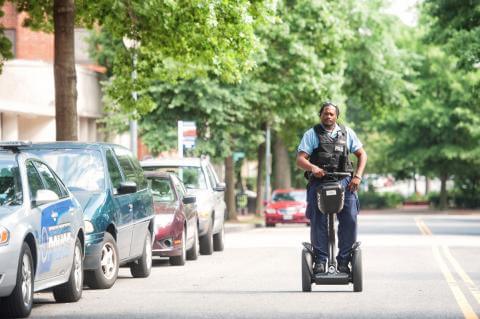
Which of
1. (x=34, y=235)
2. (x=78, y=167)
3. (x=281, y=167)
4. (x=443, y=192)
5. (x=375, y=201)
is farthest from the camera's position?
(x=375, y=201)

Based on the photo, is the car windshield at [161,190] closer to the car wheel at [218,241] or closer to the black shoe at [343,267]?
the car wheel at [218,241]

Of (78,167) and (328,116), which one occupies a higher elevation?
(328,116)

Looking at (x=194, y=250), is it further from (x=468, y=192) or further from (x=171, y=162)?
(x=468, y=192)

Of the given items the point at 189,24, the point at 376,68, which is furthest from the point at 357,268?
the point at 376,68

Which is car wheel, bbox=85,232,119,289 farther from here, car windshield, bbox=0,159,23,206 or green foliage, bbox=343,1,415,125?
green foliage, bbox=343,1,415,125

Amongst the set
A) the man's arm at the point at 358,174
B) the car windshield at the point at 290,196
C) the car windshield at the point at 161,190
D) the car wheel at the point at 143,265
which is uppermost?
the man's arm at the point at 358,174

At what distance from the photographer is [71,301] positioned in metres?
14.6

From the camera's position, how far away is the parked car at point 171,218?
840 inches

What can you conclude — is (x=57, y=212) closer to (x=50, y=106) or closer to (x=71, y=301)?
(x=71, y=301)

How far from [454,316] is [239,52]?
14.8 meters

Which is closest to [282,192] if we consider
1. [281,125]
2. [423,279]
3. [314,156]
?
A: [281,125]

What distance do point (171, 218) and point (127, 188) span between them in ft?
15.0

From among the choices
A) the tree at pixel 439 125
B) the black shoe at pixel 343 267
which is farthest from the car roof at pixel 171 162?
the tree at pixel 439 125

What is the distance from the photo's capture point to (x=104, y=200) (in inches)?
655
